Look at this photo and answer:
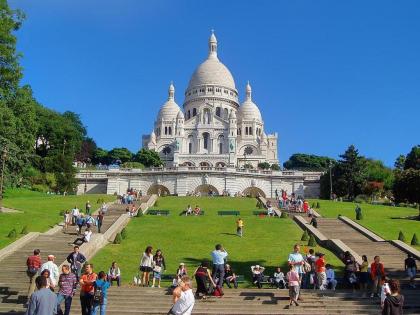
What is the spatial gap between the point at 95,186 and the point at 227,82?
62.7 meters

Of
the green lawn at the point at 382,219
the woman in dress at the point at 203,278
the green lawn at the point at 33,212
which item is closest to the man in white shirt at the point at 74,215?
the green lawn at the point at 33,212

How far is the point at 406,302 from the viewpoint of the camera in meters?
16.0

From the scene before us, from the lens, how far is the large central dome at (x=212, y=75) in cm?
12569

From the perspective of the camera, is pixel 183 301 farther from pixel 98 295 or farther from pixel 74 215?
pixel 74 215

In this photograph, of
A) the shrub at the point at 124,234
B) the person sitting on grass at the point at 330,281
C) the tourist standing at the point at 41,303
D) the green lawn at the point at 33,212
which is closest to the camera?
the tourist standing at the point at 41,303

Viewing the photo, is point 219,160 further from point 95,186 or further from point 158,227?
point 158,227

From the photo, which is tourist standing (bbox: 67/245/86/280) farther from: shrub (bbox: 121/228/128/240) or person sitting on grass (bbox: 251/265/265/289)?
shrub (bbox: 121/228/128/240)

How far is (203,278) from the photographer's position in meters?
15.3

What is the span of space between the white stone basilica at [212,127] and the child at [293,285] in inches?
3480

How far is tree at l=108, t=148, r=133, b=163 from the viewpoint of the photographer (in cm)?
10306

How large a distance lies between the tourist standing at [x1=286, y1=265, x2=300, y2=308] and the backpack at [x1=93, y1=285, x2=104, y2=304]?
4.72 m

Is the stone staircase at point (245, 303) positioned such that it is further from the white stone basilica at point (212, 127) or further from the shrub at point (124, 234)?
the white stone basilica at point (212, 127)

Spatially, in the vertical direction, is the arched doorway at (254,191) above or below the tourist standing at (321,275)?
above

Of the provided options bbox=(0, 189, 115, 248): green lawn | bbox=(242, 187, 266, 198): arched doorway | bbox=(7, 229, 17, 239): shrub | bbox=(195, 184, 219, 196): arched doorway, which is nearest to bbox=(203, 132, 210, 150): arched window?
bbox=(242, 187, 266, 198): arched doorway
